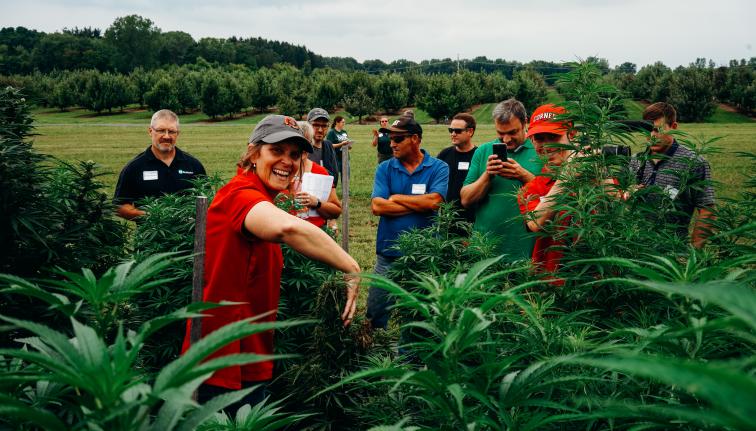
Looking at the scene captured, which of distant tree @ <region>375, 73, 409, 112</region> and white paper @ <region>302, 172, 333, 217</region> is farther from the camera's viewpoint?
distant tree @ <region>375, 73, 409, 112</region>

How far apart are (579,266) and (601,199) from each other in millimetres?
317

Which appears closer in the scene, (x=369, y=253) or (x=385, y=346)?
(x=385, y=346)

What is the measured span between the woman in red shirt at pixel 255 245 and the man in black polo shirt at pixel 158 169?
312cm

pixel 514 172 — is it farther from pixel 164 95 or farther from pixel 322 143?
pixel 164 95

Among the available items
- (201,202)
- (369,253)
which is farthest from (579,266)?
(369,253)

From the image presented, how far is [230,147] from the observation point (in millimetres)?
30156

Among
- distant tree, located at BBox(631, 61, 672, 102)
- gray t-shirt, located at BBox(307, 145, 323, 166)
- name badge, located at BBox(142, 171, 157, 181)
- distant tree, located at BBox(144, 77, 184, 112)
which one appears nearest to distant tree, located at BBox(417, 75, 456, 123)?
distant tree, located at BBox(631, 61, 672, 102)

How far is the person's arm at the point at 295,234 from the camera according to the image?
242 centimetres

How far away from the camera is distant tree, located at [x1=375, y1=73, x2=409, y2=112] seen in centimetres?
6750

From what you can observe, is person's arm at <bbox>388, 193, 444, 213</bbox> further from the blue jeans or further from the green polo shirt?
the blue jeans

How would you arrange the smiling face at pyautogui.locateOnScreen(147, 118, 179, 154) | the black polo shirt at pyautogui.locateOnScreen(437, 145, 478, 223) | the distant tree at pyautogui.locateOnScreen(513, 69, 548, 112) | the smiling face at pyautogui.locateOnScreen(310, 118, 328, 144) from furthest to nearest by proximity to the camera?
the distant tree at pyautogui.locateOnScreen(513, 69, 548, 112)
the smiling face at pyautogui.locateOnScreen(310, 118, 328, 144)
the black polo shirt at pyautogui.locateOnScreen(437, 145, 478, 223)
the smiling face at pyautogui.locateOnScreen(147, 118, 179, 154)

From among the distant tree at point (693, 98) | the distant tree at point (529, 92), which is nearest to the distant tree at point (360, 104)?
the distant tree at point (529, 92)

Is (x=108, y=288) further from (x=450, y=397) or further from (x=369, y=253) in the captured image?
(x=369, y=253)

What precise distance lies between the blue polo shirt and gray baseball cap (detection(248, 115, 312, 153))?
243 centimetres
